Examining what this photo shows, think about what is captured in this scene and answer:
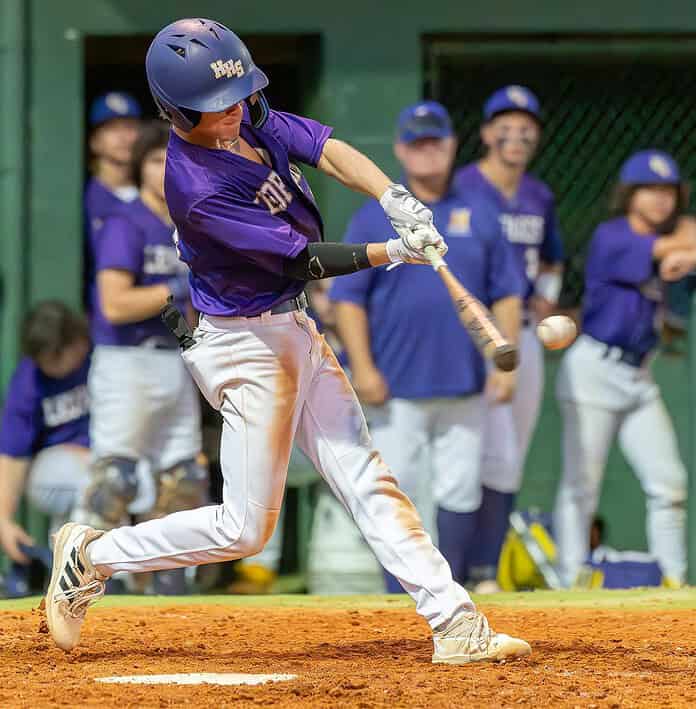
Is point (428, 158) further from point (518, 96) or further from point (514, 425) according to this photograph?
point (514, 425)

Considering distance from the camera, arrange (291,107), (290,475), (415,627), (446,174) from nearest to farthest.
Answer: (415,627)
(446,174)
(290,475)
(291,107)

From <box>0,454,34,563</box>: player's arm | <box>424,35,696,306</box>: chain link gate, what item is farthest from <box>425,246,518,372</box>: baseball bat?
<box>424,35,696,306</box>: chain link gate

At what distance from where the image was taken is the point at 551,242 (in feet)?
24.0

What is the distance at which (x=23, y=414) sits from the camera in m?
6.99

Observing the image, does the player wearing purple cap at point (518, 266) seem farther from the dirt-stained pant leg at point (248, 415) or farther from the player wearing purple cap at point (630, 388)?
the dirt-stained pant leg at point (248, 415)

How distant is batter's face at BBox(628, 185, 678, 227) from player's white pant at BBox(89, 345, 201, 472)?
6.85 feet

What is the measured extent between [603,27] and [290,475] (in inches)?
99.9

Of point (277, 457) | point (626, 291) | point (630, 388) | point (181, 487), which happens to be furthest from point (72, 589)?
point (626, 291)

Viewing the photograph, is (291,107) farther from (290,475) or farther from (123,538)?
(123,538)

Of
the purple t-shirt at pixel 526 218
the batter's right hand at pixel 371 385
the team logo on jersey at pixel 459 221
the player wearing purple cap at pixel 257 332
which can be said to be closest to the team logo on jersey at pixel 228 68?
the player wearing purple cap at pixel 257 332

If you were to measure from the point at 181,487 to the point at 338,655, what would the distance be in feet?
7.42

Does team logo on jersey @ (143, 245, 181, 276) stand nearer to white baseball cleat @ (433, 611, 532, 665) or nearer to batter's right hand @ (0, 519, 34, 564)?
batter's right hand @ (0, 519, 34, 564)

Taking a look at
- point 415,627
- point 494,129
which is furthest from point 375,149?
point 415,627

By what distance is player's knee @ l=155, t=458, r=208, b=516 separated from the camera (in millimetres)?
6699
